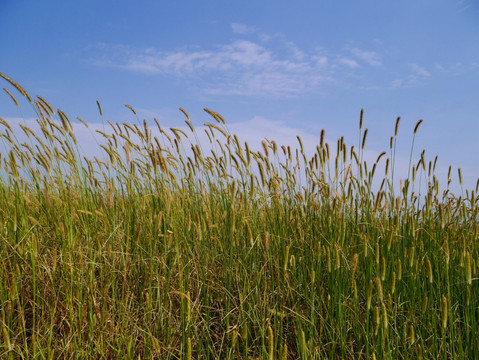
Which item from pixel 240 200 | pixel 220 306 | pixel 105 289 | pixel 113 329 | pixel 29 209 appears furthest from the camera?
pixel 29 209

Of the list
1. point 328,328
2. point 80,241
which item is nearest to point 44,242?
point 80,241

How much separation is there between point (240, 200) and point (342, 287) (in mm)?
1054

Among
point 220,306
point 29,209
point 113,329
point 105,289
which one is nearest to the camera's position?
point 113,329

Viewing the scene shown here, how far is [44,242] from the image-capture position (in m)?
2.81

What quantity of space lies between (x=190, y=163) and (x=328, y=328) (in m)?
1.62

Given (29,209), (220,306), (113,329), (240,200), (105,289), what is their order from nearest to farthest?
(113,329), (105,289), (220,306), (240,200), (29,209)

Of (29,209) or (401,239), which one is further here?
(29,209)

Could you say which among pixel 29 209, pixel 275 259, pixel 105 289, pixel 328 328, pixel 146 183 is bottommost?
pixel 328 328

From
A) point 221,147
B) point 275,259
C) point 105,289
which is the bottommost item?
point 105,289

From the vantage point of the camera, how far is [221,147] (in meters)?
3.31

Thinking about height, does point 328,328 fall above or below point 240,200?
below

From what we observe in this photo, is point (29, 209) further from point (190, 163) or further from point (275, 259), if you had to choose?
point (275, 259)

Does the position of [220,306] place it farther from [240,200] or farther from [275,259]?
[240,200]

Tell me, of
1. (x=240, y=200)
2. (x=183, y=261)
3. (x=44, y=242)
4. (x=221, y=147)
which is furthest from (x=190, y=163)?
(x=44, y=242)
